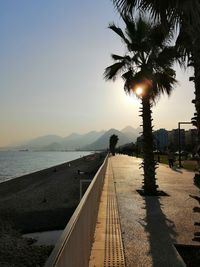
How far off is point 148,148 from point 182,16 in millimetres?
10637

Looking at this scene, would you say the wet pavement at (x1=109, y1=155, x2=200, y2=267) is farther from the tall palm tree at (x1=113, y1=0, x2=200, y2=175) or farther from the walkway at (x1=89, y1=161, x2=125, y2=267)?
the tall palm tree at (x1=113, y1=0, x2=200, y2=175)

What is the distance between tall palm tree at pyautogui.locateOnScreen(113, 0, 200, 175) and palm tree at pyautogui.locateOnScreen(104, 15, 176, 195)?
782 centimetres

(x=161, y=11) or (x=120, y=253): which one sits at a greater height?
(x=161, y=11)

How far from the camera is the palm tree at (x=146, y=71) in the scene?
15.3 m

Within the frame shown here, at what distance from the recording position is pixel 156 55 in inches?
607

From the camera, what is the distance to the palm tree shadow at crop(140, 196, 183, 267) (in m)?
6.90

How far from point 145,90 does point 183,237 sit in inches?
349

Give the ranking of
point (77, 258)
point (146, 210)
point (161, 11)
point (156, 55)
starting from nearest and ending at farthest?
point (77, 258) → point (161, 11) → point (146, 210) → point (156, 55)

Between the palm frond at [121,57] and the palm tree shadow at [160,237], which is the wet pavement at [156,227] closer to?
the palm tree shadow at [160,237]

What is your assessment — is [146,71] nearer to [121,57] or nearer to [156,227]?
[121,57]

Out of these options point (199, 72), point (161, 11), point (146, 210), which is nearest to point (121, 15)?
point (161, 11)

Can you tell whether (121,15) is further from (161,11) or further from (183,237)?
(183,237)

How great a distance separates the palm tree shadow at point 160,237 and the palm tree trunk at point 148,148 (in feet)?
12.9

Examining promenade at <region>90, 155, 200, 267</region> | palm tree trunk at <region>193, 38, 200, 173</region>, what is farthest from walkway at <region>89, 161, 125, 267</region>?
palm tree trunk at <region>193, 38, 200, 173</region>
